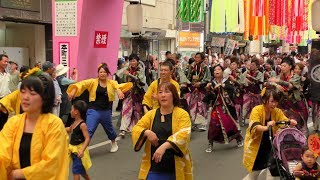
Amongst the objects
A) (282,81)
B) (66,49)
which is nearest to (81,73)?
(66,49)

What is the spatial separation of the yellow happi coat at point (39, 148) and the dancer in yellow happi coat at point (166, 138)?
989mm

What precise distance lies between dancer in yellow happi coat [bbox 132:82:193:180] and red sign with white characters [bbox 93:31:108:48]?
8.61 m

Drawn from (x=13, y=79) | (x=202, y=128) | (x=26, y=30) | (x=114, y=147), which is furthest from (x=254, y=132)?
(x=26, y=30)

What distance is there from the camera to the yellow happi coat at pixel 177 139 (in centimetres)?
408

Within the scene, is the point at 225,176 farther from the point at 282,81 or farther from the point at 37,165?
the point at 37,165

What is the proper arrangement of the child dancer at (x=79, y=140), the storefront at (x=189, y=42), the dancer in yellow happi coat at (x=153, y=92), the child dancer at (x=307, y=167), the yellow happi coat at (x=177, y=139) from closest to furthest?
the yellow happi coat at (x=177, y=139), the child dancer at (x=307, y=167), the child dancer at (x=79, y=140), the dancer in yellow happi coat at (x=153, y=92), the storefront at (x=189, y=42)

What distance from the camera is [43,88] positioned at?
10.8ft

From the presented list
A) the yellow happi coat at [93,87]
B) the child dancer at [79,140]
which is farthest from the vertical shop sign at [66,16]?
the child dancer at [79,140]

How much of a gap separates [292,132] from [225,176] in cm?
185

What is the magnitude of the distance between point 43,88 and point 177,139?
1309 millimetres

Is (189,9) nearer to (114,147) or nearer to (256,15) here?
(256,15)

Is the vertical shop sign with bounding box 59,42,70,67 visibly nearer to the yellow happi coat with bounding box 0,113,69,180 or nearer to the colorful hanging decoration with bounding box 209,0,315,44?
the colorful hanging decoration with bounding box 209,0,315,44

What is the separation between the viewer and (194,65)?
10.0 metres

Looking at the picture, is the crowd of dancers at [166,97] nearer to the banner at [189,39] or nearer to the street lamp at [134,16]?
the street lamp at [134,16]
